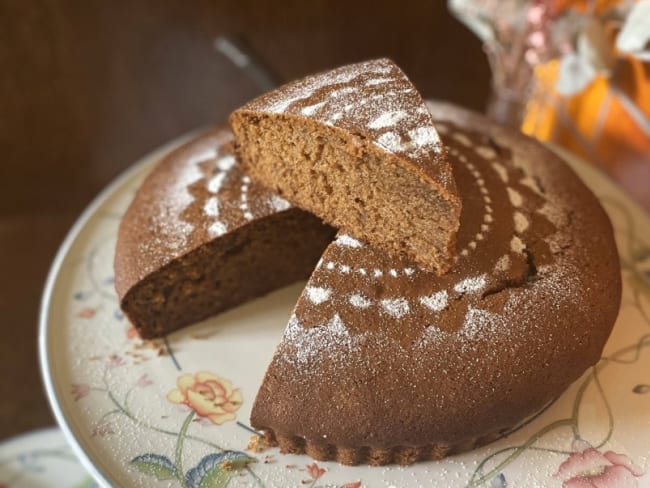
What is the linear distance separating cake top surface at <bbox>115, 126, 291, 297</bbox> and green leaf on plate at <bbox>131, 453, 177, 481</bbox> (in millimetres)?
413

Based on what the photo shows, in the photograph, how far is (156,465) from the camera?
1380mm

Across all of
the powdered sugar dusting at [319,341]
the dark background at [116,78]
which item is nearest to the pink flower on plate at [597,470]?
the powdered sugar dusting at [319,341]

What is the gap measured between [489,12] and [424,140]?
77 centimetres

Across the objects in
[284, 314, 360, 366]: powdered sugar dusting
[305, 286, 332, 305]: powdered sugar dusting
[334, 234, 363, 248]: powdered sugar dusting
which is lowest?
[284, 314, 360, 366]: powdered sugar dusting

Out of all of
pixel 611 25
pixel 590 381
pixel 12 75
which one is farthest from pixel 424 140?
pixel 12 75

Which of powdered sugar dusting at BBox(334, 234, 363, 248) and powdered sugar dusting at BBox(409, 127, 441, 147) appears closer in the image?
powdered sugar dusting at BBox(409, 127, 441, 147)

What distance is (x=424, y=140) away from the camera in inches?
54.9

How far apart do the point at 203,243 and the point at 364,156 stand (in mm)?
455

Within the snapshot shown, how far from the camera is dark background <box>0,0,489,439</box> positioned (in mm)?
2234

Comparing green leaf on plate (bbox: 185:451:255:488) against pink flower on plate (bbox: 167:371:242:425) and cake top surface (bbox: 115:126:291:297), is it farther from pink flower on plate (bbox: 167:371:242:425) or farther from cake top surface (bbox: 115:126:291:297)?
cake top surface (bbox: 115:126:291:297)

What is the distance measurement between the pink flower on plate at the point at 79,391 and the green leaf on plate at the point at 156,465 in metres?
0.22

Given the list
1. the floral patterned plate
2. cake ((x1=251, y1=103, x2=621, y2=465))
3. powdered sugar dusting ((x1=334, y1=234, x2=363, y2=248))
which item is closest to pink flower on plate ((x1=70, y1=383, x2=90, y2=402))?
the floral patterned plate

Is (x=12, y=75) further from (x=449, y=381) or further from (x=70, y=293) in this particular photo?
(x=449, y=381)

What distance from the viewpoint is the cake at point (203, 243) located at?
1.61m
